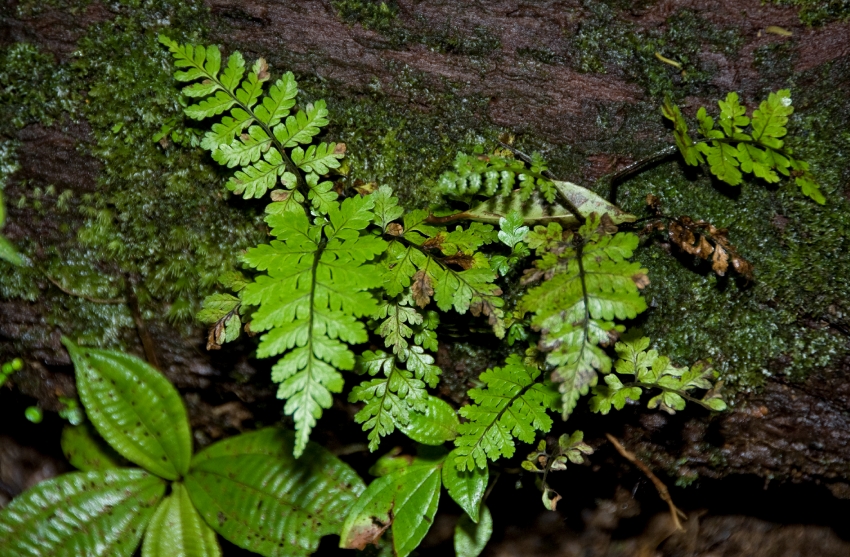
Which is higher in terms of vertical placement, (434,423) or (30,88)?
(30,88)

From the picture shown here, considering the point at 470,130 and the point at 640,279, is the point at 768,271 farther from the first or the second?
the point at 470,130

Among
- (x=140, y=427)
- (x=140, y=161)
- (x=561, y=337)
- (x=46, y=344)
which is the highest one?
(x=140, y=161)

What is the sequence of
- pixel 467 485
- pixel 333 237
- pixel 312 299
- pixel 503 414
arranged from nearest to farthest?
pixel 312 299
pixel 333 237
pixel 503 414
pixel 467 485

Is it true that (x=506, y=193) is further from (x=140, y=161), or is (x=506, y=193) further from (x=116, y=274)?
(x=116, y=274)

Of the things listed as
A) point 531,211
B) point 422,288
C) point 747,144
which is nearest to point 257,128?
point 422,288

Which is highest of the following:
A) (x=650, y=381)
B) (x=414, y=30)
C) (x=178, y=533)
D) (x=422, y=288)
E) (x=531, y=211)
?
(x=414, y=30)

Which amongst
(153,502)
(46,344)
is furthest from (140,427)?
(46,344)

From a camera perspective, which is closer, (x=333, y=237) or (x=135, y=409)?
(x=333, y=237)
